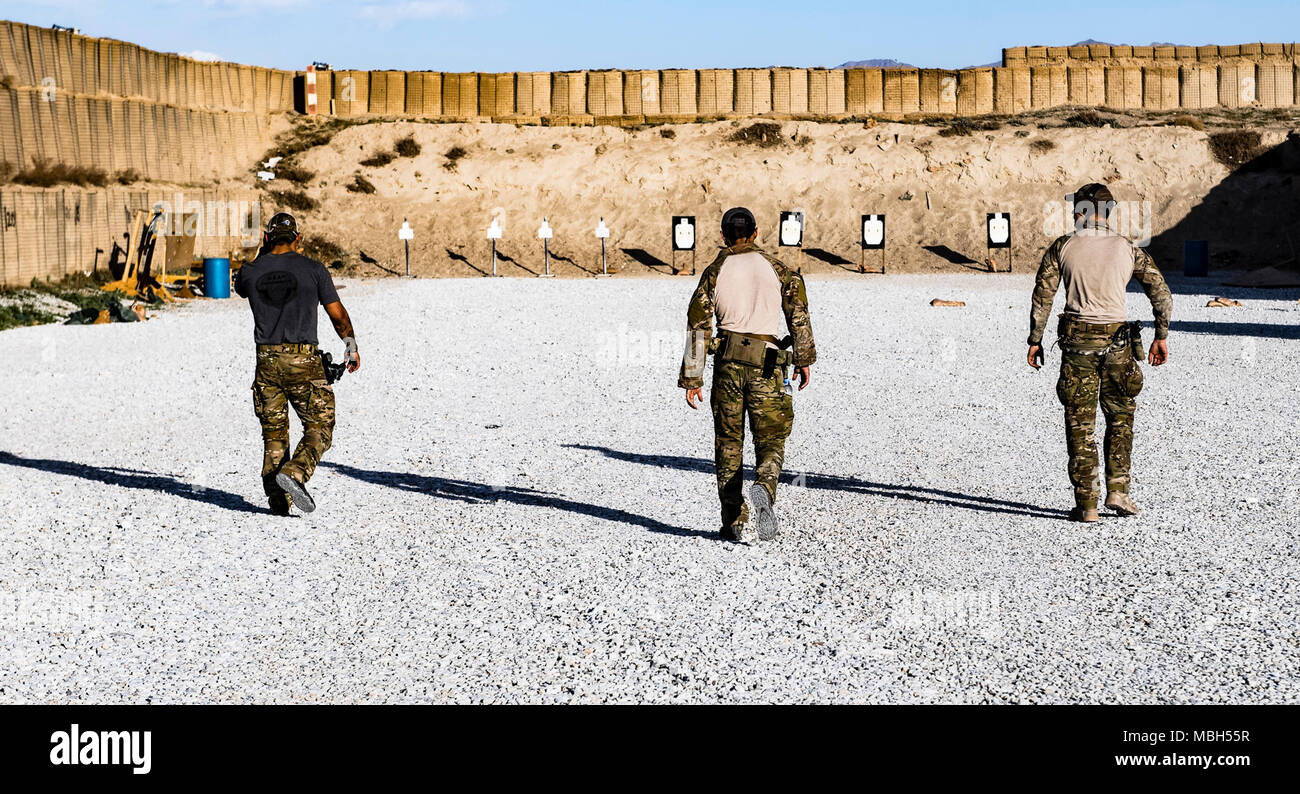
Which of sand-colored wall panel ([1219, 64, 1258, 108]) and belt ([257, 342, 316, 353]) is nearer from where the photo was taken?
belt ([257, 342, 316, 353])

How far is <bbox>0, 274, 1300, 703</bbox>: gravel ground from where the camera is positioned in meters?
6.02

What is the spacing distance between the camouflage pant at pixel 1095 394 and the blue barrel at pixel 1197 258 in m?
32.2

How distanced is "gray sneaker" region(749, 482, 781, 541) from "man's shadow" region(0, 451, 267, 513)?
3408 millimetres

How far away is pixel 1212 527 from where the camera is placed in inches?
341

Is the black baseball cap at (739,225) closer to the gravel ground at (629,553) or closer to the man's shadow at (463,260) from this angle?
the gravel ground at (629,553)

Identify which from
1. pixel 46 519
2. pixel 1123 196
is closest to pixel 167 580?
pixel 46 519

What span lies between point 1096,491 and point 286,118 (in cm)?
4730

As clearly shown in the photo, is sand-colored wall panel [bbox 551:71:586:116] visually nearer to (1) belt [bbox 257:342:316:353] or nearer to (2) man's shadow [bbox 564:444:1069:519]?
(2) man's shadow [bbox 564:444:1069:519]

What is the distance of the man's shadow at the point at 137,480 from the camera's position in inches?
385

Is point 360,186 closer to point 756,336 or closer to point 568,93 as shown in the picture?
point 568,93

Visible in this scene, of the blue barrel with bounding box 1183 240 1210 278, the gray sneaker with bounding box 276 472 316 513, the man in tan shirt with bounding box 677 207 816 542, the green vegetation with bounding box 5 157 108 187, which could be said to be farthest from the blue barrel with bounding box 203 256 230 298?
the blue barrel with bounding box 1183 240 1210 278

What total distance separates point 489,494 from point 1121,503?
4.17 meters

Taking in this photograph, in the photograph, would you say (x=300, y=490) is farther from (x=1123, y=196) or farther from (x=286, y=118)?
(x=286, y=118)

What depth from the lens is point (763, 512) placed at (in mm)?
8164
